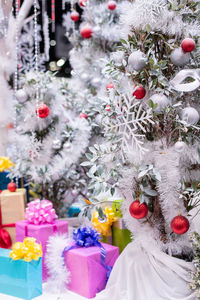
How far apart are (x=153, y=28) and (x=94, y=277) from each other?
1.24 meters

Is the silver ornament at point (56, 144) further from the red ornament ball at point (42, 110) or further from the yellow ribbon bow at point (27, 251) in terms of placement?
the yellow ribbon bow at point (27, 251)

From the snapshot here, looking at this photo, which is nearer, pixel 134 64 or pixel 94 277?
pixel 134 64

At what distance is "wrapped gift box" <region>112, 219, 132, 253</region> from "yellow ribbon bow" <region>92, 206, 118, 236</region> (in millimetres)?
31

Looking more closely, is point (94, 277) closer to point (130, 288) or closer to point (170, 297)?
point (130, 288)

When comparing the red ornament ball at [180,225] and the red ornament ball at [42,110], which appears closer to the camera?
the red ornament ball at [180,225]

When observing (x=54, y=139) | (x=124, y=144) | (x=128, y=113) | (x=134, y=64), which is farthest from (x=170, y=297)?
(x=54, y=139)

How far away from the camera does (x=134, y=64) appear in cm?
142

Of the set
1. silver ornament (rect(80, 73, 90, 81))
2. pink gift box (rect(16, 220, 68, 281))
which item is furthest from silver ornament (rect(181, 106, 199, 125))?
silver ornament (rect(80, 73, 90, 81))

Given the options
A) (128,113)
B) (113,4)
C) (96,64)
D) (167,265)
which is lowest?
(167,265)

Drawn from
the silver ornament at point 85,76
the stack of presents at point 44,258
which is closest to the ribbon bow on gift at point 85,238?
the stack of presents at point 44,258

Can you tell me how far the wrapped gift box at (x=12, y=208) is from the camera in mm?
2311

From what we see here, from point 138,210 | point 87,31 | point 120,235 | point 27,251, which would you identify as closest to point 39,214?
point 27,251

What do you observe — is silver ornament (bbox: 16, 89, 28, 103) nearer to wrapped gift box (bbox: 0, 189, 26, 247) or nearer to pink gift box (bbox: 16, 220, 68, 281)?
wrapped gift box (bbox: 0, 189, 26, 247)

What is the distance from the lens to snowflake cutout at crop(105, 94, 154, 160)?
144 cm
